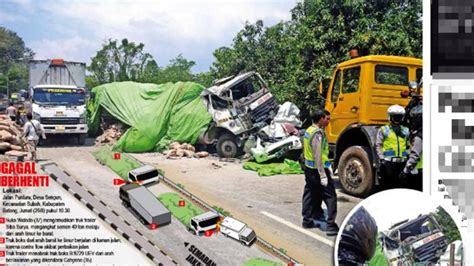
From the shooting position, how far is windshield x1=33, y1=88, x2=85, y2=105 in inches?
120

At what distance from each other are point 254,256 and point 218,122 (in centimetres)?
99

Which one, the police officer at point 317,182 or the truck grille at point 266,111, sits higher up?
the truck grille at point 266,111

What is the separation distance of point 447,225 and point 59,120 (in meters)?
2.61

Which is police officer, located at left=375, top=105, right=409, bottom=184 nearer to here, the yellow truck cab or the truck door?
the yellow truck cab

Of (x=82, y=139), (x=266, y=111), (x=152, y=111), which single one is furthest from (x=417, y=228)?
(x=82, y=139)

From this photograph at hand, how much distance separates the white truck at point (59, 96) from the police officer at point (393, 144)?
1945 mm

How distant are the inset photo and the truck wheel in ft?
2.85

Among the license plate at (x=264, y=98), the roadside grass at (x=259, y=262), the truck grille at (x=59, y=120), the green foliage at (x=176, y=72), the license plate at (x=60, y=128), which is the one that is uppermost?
the green foliage at (x=176, y=72)

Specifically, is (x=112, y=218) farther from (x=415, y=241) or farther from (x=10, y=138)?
(x=415, y=241)

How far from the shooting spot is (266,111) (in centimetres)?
296

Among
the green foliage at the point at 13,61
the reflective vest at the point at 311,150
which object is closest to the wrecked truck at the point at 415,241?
the reflective vest at the point at 311,150

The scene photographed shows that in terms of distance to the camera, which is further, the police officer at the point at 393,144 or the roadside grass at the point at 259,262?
the police officer at the point at 393,144

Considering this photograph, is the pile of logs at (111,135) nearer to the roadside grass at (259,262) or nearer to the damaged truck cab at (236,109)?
the damaged truck cab at (236,109)

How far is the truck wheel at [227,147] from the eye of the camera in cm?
297
